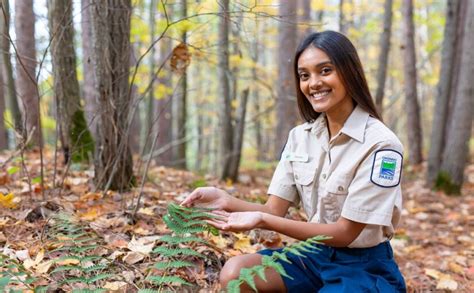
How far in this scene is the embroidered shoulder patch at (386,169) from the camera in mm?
1982

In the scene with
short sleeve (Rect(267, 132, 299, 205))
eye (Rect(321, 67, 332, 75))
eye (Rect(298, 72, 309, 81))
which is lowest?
short sleeve (Rect(267, 132, 299, 205))

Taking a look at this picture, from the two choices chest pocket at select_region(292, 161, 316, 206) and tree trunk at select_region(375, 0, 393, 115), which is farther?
tree trunk at select_region(375, 0, 393, 115)

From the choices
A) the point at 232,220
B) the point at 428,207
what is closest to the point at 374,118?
the point at 232,220

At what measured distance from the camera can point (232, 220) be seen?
6.64 ft

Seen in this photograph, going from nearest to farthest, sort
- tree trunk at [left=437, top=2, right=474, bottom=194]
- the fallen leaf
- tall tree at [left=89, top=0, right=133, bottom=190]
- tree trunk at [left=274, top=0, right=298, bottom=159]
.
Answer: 1. the fallen leaf
2. tall tree at [left=89, top=0, right=133, bottom=190]
3. tree trunk at [left=437, top=2, right=474, bottom=194]
4. tree trunk at [left=274, top=0, right=298, bottom=159]

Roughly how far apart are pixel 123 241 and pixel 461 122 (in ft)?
16.7

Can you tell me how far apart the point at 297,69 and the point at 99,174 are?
1877 mm

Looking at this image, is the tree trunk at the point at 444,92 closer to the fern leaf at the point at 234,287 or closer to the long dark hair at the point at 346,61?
the long dark hair at the point at 346,61

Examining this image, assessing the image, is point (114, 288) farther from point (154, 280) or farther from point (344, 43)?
point (344, 43)

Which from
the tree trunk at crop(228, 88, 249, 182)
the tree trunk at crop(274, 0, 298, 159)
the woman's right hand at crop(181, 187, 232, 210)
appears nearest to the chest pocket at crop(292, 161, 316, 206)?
the woman's right hand at crop(181, 187, 232, 210)

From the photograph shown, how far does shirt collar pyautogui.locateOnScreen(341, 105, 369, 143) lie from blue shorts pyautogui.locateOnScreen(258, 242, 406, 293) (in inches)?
20.9

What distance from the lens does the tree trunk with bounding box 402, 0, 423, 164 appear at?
358 inches

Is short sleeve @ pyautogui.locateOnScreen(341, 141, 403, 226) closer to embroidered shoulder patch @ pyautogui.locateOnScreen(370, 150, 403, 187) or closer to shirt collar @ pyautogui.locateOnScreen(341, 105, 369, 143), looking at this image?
embroidered shoulder patch @ pyautogui.locateOnScreen(370, 150, 403, 187)

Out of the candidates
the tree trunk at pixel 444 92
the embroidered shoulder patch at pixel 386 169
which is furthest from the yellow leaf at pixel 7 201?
the tree trunk at pixel 444 92
